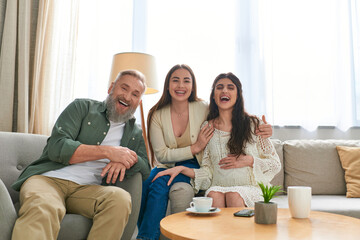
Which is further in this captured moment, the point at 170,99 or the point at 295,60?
the point at 295,60

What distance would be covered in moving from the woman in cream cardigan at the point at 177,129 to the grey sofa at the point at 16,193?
25cm

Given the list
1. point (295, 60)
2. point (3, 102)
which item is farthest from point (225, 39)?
point (3, 102)

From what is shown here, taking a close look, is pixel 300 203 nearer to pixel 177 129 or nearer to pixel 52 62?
pixel 177 129

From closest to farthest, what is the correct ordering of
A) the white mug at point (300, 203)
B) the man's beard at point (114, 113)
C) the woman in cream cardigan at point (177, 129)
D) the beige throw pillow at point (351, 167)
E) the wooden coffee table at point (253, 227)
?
the wooden coffee table at point (253, 227), the white mug at point (300, 203), the man's beard at point (114, 113), the woman in cream cardigan at point (177, 129), the beige throw pillow at point (351, 167)

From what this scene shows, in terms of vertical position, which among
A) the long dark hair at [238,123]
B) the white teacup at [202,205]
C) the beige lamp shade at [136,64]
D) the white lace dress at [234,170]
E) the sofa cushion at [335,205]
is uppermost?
the beige lamp shade at [136,64]

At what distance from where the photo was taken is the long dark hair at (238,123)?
1934mm

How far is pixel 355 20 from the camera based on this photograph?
9.72 ft

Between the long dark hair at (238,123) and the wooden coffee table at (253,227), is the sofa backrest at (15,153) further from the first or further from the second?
the long dark hair at (238,123)

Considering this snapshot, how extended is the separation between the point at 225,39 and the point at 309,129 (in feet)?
3.80

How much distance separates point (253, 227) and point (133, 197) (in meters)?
0.71

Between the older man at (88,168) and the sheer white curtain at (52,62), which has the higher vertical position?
the sheer white curtain at (52,62)

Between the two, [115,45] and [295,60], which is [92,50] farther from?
[295,60]

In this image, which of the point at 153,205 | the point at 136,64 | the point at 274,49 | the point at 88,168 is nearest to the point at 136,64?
the point at 136,64

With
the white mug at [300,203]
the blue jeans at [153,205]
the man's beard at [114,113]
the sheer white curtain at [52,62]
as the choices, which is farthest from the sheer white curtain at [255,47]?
the white mug at [300,203]
